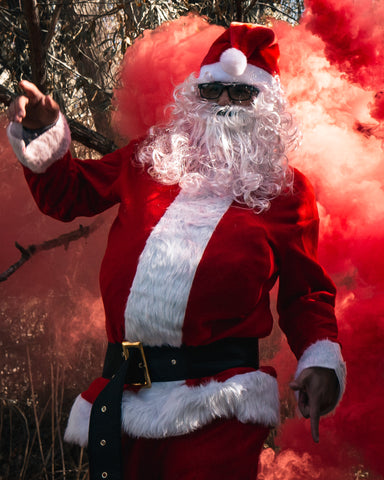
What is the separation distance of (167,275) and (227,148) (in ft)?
1.74

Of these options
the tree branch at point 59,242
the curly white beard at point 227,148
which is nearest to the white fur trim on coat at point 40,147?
the curly white beard at point 227,148

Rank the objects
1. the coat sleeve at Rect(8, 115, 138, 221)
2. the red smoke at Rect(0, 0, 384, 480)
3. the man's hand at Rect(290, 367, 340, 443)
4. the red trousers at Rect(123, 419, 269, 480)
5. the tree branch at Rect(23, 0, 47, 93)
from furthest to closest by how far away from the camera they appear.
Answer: the tree branch at Rect(23, 0, 47, 93)
the red smoke at Rect(0, 0, 384, 480)
the coat sleeve at Rect(8, 115, 138, 221)
the man's hand at Rect(290, 367, 340, 443)
the red trousers at Rect(123, 419, 269, 480)

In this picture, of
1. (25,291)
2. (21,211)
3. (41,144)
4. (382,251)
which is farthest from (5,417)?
(382,251)

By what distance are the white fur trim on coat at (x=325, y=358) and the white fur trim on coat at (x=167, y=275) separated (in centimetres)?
42

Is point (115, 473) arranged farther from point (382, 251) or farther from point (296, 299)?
point (382, 251)

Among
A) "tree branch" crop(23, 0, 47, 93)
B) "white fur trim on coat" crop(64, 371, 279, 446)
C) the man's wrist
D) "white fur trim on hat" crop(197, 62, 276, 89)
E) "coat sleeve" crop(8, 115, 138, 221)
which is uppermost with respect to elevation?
"tree branch" crop(23, 0, 47, 93)

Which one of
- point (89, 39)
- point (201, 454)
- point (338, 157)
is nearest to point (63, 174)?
point (201, 454)

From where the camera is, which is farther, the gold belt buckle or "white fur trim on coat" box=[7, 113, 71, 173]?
"white fur trim on coat" box=[7, 113, 71, 173]

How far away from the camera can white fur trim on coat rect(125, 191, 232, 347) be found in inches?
Answer: 67.7

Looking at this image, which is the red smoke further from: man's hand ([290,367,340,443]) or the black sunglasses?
man's hand ([290,367,340,443])

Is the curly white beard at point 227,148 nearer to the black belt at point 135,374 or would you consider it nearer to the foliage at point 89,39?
the black belt at point 135,374

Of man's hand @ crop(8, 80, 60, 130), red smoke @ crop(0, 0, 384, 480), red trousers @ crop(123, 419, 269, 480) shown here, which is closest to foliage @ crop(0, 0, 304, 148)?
red smoke @ crop(0, 0, 384, 480)

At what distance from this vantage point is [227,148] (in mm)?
2018

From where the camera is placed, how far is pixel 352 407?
2184mm
